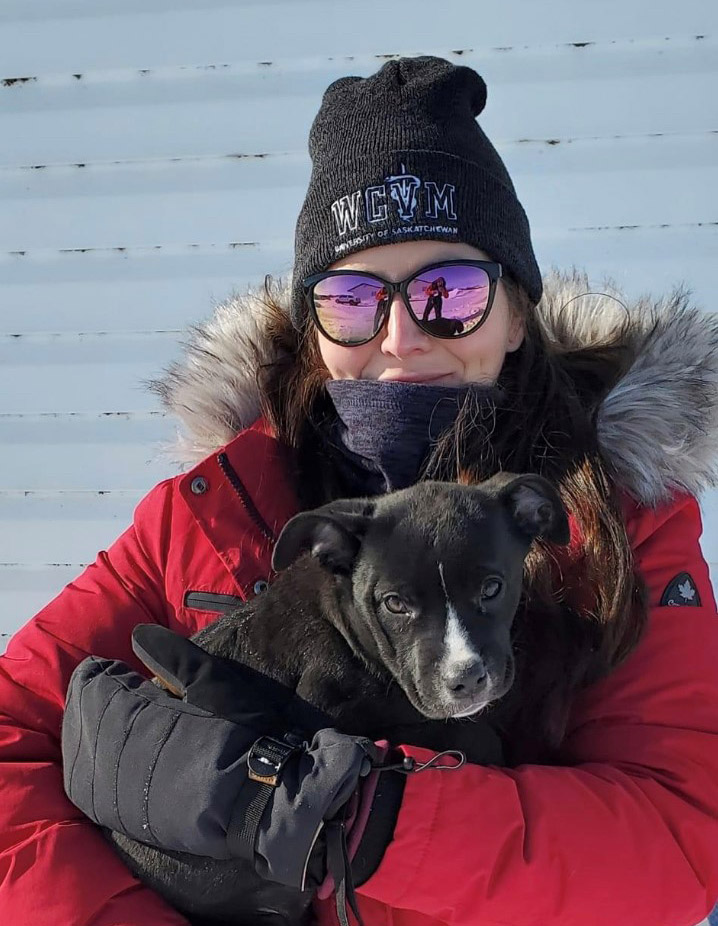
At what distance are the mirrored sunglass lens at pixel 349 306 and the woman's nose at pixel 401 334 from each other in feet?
0.09

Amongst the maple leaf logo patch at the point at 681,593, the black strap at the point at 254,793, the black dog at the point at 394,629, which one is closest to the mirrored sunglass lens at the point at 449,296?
the black dog at the point at 394,629

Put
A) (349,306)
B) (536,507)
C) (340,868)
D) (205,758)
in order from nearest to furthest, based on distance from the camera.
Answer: (340,868) < (205,758) < (536,507) < (349,306)

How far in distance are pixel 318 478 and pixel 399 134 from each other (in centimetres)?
89

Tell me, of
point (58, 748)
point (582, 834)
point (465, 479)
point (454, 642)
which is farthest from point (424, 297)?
point (58, 748)

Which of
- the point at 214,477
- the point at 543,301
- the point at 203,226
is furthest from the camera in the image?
the point at 203,226

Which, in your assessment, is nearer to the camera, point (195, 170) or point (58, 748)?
point (58, 748)

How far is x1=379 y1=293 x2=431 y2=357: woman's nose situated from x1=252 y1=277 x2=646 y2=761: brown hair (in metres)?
0.19

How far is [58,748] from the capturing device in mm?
2119

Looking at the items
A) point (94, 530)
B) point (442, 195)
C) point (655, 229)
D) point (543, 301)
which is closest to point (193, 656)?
point (442, 195)

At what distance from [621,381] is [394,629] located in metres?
0.88

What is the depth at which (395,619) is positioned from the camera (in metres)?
1.79

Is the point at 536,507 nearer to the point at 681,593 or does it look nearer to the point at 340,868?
the point at 681,593

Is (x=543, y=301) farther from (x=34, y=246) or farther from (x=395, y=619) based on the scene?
(x=34, y=246)

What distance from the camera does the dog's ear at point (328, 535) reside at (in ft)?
5.89
